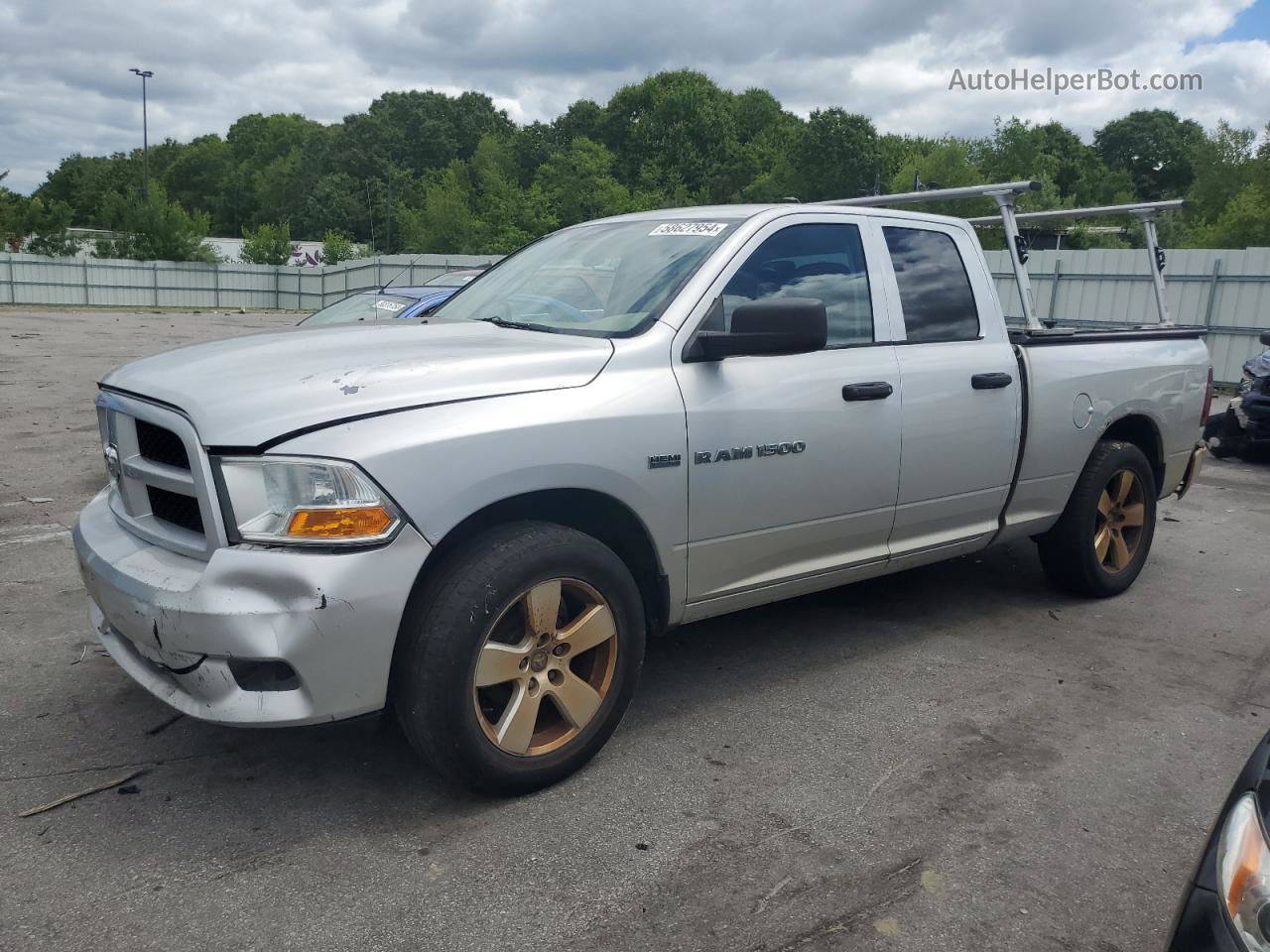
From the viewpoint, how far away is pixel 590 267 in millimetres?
4121

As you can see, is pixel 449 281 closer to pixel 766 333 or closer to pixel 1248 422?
pixel 1248 422

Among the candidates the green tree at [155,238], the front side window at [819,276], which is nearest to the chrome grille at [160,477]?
the front side window at [819,276]

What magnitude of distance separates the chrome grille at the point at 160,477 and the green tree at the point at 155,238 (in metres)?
49.6

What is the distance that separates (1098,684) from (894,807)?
156 centimetres

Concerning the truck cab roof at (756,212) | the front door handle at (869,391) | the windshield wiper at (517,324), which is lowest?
the front door handle at (869,391)

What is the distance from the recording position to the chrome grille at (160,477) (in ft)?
9.25

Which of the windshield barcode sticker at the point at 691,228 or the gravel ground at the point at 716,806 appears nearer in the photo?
the gravel ground at the point at 716,806

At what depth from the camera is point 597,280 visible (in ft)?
13.1

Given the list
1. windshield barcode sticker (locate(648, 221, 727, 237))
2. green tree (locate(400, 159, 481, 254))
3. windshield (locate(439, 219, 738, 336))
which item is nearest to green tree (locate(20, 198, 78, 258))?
green tree (locate(400, 159, 481, 254))

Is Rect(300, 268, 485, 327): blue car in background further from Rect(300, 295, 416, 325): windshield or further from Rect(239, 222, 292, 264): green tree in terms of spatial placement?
Rect(239, 222, 292, 264): green tree

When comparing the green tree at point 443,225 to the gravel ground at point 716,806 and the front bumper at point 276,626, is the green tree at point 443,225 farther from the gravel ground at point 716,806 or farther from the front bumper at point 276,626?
the front bumper at point 276,626

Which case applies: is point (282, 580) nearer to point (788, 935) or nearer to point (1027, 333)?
point (788, 935)

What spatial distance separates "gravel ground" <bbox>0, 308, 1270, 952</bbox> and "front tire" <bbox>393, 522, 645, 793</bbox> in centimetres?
16

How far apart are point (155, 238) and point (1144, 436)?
50.6 m
